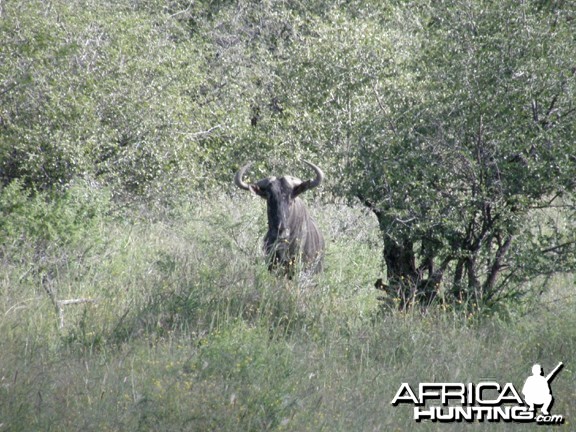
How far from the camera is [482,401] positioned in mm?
6336

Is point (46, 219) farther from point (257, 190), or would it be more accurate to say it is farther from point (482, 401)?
point (482, 401)

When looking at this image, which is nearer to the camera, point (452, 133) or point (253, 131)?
point (452, 133)

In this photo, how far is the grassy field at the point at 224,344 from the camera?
5793 mm

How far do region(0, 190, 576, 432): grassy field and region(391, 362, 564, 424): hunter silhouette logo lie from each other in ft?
0.33

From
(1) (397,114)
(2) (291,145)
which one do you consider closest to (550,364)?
(1) (397,114)

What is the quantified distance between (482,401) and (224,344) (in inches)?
74.3

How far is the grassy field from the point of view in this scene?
5793 millimetres

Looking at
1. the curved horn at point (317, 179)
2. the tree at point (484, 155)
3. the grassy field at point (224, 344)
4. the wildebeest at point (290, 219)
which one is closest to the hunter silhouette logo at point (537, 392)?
the grassy field at point (224, 344)

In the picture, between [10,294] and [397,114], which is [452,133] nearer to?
[397,114]

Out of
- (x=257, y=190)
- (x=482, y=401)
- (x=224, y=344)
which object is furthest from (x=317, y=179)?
(x=482, y=401)

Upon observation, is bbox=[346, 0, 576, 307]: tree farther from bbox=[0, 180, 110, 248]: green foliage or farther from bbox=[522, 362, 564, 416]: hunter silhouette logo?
bbox=[0, 180, 110, 248]: green foliage

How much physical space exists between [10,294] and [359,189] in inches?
142

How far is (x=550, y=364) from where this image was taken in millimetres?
7336

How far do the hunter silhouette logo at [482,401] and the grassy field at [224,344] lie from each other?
0.33 ft
